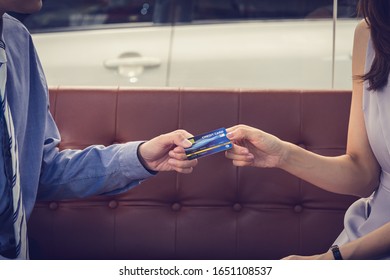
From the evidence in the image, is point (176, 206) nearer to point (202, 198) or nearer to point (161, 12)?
point (202, 198)

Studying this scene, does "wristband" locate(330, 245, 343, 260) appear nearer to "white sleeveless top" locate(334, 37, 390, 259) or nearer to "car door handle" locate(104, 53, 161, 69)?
"white sleeveless top" locate(334, 37, 390, 259)

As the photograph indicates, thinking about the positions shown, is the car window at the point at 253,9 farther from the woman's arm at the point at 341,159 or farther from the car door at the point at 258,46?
the woman's arm at the point at 341,159

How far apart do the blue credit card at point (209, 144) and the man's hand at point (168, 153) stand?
0.01 metres

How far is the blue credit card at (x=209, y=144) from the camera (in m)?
1.17

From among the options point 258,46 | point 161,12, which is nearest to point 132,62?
point 161,12

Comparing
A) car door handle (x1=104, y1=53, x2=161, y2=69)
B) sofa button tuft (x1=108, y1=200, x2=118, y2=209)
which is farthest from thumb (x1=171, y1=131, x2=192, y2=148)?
car door handle (x1=104, y1=53, x2=161, y2=69)

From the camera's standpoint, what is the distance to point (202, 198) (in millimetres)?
1621

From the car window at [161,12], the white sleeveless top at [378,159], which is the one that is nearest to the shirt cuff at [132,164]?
the white sleeveless top at [378,159]

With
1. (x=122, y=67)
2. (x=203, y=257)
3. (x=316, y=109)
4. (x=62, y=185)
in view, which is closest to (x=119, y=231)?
(x=203, y=257)

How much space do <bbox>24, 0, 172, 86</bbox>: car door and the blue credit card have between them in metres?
1.44

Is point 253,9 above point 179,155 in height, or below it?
above

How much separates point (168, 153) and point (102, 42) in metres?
1.57

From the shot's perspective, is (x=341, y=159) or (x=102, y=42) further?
(x=102, y=42)

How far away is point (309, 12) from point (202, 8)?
467mm
